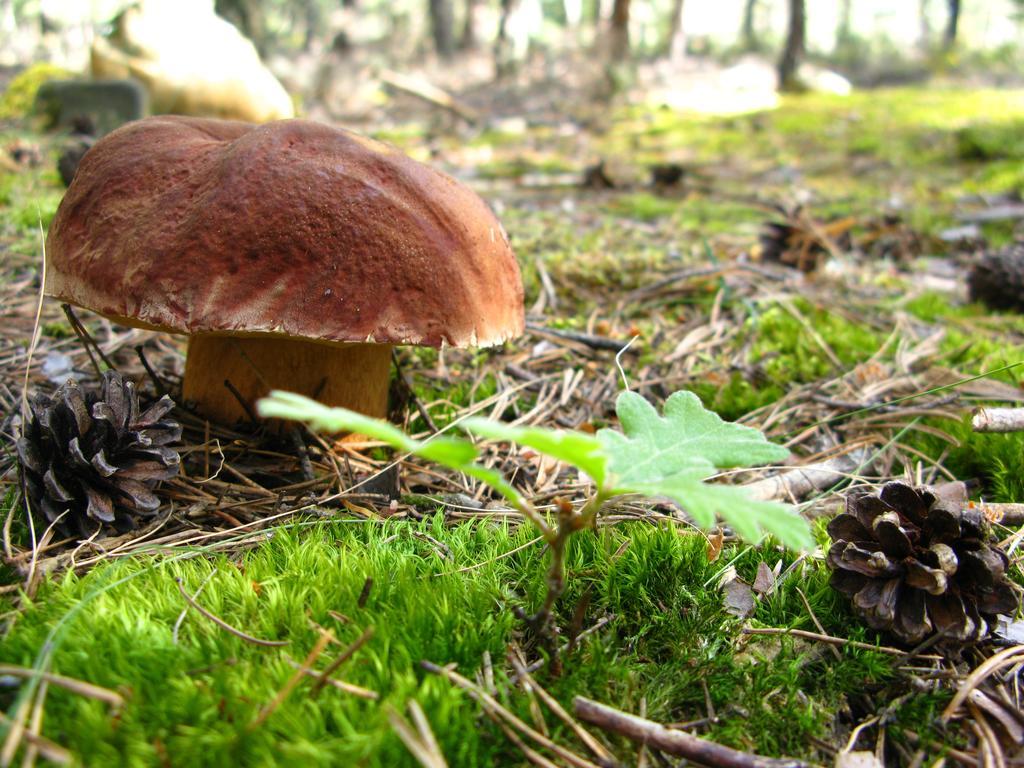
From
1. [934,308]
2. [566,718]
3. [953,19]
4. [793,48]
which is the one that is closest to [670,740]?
[566,718]

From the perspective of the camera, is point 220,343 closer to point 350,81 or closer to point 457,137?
point 457,137

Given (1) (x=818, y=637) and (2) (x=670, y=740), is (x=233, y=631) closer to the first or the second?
(2) (x=670, y=740)

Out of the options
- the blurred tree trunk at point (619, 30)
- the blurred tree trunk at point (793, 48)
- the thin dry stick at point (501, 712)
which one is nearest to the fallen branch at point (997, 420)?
the thin dry stick at point (501, 712)

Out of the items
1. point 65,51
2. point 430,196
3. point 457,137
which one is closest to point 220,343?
point 430,196

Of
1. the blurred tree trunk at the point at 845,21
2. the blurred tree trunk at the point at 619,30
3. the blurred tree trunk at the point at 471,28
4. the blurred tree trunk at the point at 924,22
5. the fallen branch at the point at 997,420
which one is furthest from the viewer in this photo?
the blurred tree trunk at the point at 924,22

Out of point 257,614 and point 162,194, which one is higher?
point 162,194

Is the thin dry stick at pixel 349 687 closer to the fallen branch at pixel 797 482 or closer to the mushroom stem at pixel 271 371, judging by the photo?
the mushroom stem at pixel 271 371
